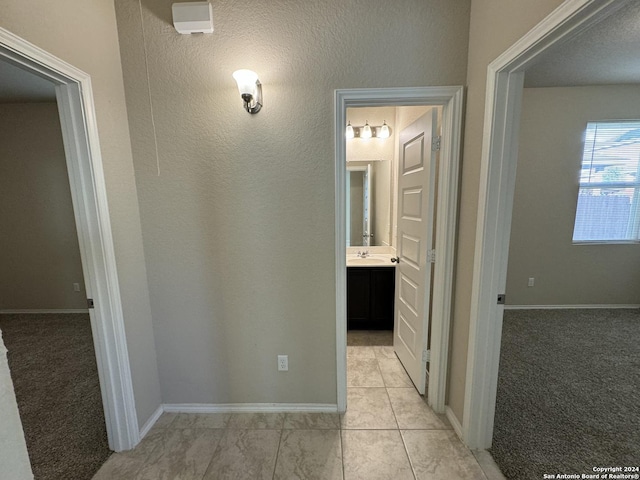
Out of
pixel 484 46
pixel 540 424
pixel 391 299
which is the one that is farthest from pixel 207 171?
pixel 540 424

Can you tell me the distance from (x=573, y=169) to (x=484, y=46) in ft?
9.36

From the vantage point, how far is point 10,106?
3.15 metres

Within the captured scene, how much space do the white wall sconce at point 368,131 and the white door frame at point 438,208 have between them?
1.41 metres

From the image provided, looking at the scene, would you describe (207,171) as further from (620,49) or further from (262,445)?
(620,49)

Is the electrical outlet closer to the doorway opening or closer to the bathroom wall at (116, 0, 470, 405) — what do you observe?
the bathroom wall at (116, 0, 470, 405)

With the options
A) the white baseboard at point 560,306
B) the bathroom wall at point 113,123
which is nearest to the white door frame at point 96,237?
the bathroom wall at point 113,123

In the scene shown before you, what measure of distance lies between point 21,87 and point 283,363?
3881mm

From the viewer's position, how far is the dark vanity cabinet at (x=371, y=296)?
2.83m

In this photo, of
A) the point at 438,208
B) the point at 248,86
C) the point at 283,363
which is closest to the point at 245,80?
the point at 248,86

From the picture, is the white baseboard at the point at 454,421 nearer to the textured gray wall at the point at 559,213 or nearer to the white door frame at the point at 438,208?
the white door frame at the point at 438,208

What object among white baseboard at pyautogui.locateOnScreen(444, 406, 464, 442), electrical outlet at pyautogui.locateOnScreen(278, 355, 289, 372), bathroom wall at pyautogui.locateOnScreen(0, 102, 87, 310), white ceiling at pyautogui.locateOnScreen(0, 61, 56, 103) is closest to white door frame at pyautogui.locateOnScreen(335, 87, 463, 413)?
white baseboard at pyautogui.locateOnScreen(444, 406, 464, 442)

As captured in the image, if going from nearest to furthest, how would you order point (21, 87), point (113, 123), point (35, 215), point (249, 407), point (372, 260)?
point (113, 123) → point (249, 407) → point (21, 87) → point (372, 260) → point (35, 215)

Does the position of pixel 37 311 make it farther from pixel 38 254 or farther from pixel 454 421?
pixel 454 421

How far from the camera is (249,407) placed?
1876mm
